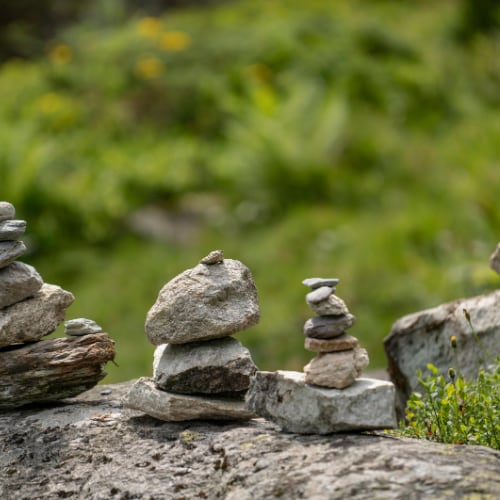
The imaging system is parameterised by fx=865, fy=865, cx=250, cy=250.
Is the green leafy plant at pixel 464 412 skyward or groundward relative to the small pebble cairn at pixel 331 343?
groundward

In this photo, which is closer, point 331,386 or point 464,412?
point 331,386

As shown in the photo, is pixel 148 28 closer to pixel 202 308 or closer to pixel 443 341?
pixel 443 341

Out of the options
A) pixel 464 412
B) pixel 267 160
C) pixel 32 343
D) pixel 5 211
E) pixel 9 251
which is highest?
pixel 267 160

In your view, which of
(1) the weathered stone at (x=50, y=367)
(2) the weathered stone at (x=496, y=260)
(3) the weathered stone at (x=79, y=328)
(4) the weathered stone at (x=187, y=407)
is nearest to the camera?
(4) the weathered stone at (x=187, y=407)

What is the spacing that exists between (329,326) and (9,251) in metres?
1.98

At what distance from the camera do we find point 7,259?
16.7 feet

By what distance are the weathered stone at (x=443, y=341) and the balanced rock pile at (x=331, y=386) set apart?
5.16ft

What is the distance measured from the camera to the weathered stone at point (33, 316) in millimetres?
5195

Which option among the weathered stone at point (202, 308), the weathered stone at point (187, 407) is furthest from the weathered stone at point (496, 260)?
the weathered stone at point (187, 407)

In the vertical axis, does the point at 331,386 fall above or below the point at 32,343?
below

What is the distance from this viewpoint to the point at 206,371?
487cm

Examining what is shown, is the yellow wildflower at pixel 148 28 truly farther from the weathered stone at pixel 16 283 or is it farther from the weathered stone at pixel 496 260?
the weathered stone at pixel 496 260

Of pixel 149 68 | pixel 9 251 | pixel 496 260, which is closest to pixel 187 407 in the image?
pixel 9 251

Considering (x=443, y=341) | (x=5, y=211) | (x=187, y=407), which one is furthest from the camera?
(x=443, y=341)
